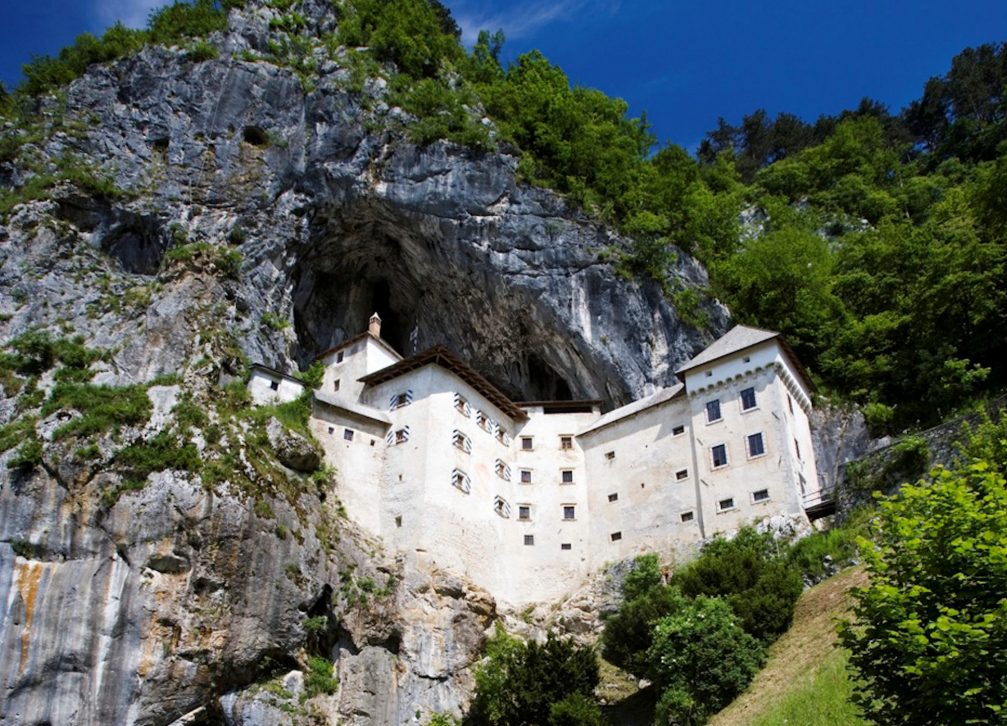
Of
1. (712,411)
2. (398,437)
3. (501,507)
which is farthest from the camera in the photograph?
(501,507)

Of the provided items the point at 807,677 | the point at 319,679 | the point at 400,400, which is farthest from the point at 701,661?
the point at 400,400

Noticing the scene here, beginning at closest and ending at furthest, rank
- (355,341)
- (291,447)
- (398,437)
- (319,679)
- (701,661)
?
1. (701,661)
2. (319,679)
3. (291,447)
4. (398,437)
5. (355,341)

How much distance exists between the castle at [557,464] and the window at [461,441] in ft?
0.18

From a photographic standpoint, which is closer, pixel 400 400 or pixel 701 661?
pixel 701 661

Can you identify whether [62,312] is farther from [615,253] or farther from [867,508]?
[867,508]

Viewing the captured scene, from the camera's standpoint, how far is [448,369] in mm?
42406

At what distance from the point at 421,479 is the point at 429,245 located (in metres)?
13.9

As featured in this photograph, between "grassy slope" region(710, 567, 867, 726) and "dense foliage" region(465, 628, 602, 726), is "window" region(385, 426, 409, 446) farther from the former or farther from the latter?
"grassy slope" region(710, 567, 867, 726)

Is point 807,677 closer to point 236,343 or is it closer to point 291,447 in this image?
point 291,447

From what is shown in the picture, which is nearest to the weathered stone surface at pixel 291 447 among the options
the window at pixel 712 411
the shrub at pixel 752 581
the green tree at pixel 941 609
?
the shrub at pixel 752 581

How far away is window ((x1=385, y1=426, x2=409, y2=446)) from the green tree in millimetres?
26538

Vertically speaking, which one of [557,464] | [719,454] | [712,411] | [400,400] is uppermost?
[400,400]

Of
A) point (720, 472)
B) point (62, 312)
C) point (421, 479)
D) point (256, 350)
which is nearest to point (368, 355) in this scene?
point (256, 350)

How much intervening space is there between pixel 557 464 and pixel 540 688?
50.1 feet
